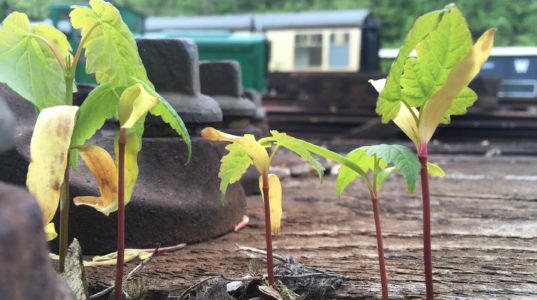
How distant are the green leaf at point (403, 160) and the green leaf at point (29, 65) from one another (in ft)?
1.31

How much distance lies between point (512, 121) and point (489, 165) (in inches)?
117

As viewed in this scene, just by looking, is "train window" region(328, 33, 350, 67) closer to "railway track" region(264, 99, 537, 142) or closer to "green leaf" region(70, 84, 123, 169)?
"railway track" region(264, 99, 537, 142)

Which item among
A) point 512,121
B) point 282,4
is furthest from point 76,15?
point 282,4

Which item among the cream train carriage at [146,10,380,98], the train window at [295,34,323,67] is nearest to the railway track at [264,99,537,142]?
the cream train carriage at [146,10,380,98]

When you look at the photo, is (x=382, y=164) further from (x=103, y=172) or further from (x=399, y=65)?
(x=103, y=172)

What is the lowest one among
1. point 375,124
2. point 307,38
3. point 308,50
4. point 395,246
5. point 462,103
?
point 375,124

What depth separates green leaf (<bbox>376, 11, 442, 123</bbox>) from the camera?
53 centimetres

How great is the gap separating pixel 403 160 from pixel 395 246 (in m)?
0.55

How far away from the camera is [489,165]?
2.75 meters

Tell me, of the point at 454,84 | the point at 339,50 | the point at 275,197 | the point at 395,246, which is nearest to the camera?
the point at 454,84

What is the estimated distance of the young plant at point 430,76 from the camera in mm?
509

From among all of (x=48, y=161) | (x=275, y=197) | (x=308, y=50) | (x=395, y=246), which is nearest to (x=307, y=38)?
(x=308, y=50)

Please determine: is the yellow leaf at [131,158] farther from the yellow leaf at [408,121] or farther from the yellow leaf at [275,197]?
the yellow leaf at [408,121]

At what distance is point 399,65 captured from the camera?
532mm
